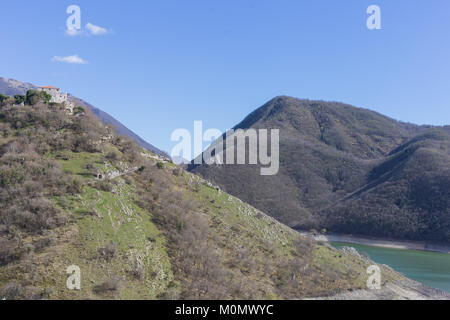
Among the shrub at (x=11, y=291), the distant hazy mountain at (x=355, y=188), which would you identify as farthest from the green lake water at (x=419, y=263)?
the shrub at (x=11, y=291)

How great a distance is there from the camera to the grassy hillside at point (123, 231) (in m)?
18.6

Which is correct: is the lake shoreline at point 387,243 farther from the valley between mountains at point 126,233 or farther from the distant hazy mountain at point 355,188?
the valley between mountains at point 126,233

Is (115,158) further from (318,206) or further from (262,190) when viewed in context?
(318,206)

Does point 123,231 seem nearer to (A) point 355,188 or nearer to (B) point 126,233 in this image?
(B) point 126,233

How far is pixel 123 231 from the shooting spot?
22.7 meters

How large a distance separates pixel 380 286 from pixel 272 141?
110249 mm

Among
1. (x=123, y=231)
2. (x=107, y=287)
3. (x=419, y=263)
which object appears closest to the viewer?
(x=107, y=287)

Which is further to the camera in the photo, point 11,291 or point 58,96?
point 58,96

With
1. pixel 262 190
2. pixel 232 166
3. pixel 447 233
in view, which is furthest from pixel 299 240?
pixel 232 166

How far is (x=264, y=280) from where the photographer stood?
24.9m

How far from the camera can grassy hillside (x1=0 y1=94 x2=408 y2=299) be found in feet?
61.1

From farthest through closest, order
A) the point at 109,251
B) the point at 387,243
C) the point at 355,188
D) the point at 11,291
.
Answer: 1. the point at 355,188
2. the point at 387,243
3. the point at 109,251
4. the point at 11,291

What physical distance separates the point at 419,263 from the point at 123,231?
56846mm

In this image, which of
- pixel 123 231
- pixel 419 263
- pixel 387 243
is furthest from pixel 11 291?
pixel 387 243
